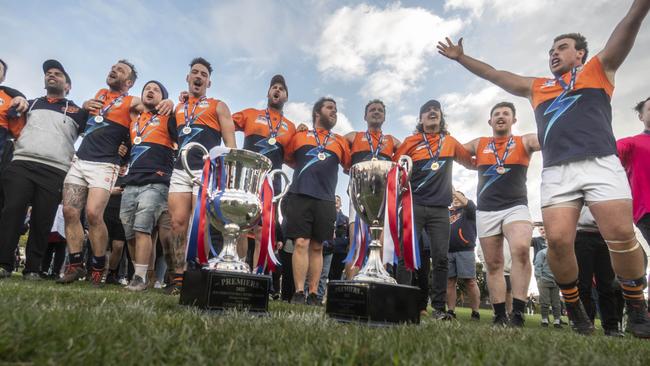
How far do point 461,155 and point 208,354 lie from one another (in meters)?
4.75

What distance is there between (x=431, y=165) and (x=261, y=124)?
93.0 inches

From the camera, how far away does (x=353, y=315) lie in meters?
2.57

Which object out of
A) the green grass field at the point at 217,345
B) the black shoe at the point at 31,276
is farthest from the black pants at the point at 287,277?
the green grass field at the point at 217,345

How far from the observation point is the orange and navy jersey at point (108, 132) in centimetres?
532

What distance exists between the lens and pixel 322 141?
18.7 ft

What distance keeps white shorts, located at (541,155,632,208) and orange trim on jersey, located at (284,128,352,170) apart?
9.67ft

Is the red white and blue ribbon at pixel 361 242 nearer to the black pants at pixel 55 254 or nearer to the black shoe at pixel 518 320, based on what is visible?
the black shoe at pixel 518 320

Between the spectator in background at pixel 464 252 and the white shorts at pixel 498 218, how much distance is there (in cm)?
225

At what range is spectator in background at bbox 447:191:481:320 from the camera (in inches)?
291

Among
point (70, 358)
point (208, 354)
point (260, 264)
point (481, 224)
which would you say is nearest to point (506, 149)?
point (481, 224)

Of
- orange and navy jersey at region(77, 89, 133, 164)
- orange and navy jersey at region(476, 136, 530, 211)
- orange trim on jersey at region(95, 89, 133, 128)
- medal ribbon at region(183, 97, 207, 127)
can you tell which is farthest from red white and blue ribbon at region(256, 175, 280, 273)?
orange trim on jersey at region(95, 89, 133, 128)

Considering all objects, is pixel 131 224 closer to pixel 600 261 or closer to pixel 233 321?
pixel 233 321

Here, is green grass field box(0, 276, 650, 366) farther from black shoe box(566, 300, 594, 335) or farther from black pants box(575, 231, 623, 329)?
black pants box(575, 231, 623, 329)

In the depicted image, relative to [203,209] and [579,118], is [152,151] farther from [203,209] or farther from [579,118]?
[579,118]
